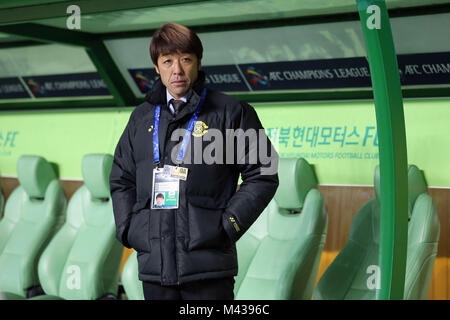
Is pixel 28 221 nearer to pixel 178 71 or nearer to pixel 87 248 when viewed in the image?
pixel 87 248

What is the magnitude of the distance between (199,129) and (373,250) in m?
1.65

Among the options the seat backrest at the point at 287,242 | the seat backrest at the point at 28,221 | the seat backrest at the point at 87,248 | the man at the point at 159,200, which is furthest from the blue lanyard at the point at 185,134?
the seat backrest at the point at 28,221

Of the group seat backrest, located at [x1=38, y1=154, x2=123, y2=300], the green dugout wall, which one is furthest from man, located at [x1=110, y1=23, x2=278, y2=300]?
seat backrest, located at [x1=38, y1=154, x2=123, y2=300]

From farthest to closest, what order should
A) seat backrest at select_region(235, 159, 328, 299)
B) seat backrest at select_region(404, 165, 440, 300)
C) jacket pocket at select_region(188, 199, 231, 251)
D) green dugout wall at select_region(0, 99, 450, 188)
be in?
1. green dugout wall at select_region(0, 99, 450, 188)
2. seat backrest at select_region(235, 159, 328, 299)
3. seat backrest at select_region(404, 165, 440, 300)
4. jacket pocket at select_region(188, 199, 231, 251)

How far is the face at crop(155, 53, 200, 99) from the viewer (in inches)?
99.7

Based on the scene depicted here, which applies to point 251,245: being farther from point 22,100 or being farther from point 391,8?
point 22,100

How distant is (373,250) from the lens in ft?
12.3

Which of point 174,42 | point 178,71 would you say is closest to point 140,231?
Result: point 178,71

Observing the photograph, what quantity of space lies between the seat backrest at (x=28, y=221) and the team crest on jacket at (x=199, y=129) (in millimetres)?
2786

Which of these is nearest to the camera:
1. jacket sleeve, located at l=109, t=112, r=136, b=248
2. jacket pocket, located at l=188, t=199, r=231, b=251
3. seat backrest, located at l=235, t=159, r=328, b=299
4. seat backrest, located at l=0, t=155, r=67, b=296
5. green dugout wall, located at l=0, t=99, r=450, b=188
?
jacket pocket, located at l=188, t=199, r=231, b=251

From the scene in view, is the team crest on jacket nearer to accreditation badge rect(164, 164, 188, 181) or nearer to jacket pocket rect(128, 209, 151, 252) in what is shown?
accreditation badge rect(164, 164, 188, 181)

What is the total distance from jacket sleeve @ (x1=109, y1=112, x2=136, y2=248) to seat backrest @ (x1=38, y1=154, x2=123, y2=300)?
5.85 ft

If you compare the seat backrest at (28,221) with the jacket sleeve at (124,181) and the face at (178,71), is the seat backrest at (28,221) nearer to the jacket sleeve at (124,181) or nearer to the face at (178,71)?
the jacket sleeve at (124,181)

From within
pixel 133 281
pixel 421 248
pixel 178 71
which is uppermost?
pixel 178 71
